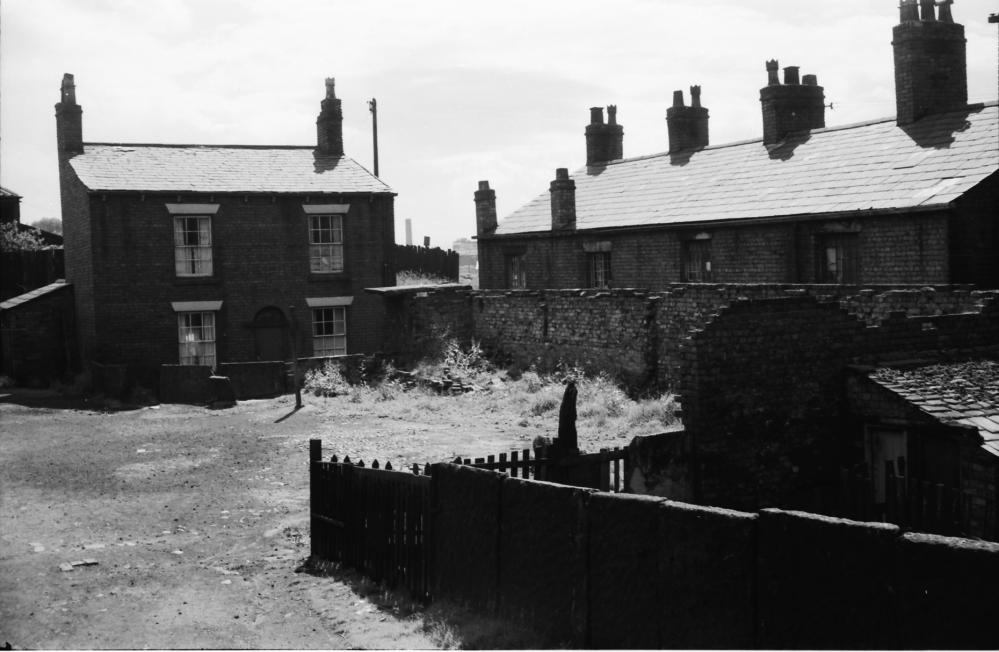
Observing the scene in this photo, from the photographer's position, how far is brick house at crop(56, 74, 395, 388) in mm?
28859

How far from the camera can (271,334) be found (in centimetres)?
3102

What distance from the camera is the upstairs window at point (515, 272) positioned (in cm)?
3308

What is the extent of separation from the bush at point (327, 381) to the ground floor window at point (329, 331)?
540 cm

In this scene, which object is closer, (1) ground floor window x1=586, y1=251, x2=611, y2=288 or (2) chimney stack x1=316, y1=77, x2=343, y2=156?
(1) ground floor window x1=586, y1=251, x2=611, y2=288

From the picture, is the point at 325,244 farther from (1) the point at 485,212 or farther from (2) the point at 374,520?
(2) the point at 374,520

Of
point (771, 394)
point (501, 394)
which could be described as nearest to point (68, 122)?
point (501, 394)

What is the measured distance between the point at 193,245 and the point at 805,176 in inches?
688

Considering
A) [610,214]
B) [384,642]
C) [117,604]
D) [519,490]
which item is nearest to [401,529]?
[384,642]

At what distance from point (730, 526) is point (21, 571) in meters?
8.33

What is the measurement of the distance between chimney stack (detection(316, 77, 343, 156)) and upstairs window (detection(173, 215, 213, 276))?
5.60 m

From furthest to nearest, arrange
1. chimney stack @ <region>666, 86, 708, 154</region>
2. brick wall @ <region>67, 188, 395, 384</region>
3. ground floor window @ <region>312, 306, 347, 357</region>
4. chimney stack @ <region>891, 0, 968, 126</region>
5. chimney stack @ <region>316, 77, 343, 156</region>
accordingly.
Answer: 1. chimney stack @ <region>316, 77, 343, 156</region>
2. chimney stack @ <region>666, 86, 708, 154</region>
3. ground floor window @ <region>312, 306, 347, 357</region>
4. brick wall @ <region>67, 188, 395, 384</region>
5. chimney stack @ <region>891, 0, 968, 126</region>

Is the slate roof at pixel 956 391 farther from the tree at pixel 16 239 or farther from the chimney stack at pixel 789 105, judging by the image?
the tree at pixel 16 239

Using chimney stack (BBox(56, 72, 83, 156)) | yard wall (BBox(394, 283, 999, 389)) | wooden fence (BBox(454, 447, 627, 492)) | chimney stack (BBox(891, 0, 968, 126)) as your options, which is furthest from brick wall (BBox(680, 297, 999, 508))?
chimney stack (BBox(56, 72, 83, 156))

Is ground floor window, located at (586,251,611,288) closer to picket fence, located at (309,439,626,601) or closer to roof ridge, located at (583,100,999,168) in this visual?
roof ridge, located at (583,100,999,168)
